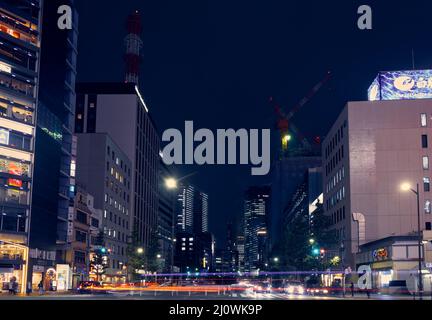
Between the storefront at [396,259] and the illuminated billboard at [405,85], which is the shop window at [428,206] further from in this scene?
the illuminated billboard at [405,85]

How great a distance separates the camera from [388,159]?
329ft

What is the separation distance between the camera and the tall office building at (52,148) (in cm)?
9006

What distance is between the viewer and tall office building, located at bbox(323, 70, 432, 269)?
97938mm

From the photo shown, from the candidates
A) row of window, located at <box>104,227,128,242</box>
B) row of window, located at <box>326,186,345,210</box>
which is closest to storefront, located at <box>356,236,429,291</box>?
row of window, located at <box>326,186,345,210</box>

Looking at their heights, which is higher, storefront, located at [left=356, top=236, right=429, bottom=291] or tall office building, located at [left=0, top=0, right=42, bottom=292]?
tall office building, located at [left=0, top=0, right=42, bottom=292]

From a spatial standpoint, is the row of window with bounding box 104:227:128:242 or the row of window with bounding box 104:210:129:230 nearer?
the row of window with bounding box 104:227:128:242

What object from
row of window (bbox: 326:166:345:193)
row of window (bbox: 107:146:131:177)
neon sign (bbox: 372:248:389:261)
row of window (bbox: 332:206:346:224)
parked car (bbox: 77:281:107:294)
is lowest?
parked car (bbox: 77:281:107:294)

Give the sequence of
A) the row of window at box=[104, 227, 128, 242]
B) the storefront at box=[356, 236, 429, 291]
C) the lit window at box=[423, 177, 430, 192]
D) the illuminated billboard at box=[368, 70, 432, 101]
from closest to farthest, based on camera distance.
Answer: the storefront at box=[356, 236, 429, 291] → the lit window at box=[423, 177, 430, 192] → the illuminated billboard at box=[368, 70, 432, 101] → the row of window at box=[104, 227, 128, 242]

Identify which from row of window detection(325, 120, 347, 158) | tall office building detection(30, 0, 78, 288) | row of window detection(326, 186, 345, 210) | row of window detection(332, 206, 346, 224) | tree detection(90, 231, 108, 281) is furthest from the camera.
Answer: row of window detection(325, 120, 347, 158)

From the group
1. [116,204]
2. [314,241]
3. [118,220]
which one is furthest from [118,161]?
[314,241]

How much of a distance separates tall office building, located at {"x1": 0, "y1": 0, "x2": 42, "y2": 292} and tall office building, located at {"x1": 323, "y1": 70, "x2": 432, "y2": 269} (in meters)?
50.2

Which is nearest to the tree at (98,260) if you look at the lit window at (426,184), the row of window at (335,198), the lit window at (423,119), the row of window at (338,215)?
the row of window at (338,215)

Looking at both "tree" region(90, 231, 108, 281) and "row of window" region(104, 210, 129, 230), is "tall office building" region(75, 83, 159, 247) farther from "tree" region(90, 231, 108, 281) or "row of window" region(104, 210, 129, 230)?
"tree" region(90, 231, 108, 281)

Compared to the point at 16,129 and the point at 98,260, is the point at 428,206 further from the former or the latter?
the point at 16,129
